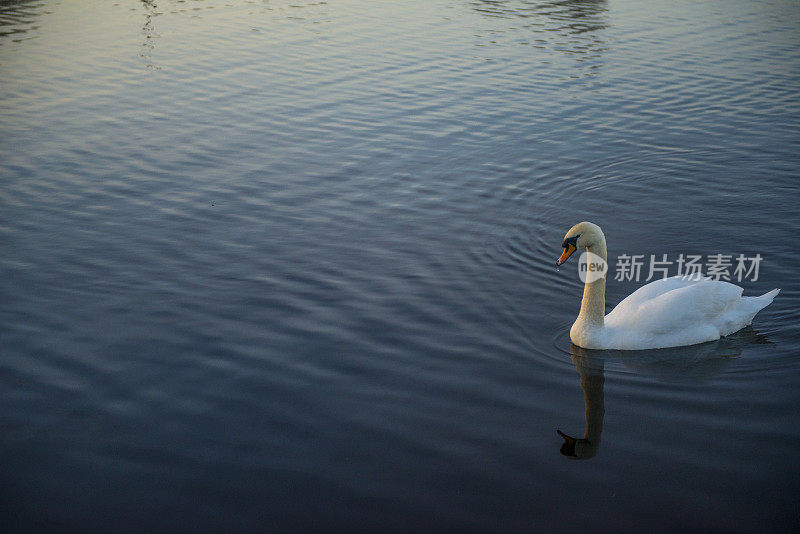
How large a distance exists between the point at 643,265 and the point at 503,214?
2.58 m

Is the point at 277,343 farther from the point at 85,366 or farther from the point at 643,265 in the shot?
the point at 643,265

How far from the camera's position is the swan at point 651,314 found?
899 centimetres

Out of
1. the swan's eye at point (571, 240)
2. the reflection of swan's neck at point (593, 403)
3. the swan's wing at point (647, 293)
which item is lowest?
the reflection of swan's neck at point (593, 403)

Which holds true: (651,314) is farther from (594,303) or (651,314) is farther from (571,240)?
(571,240)

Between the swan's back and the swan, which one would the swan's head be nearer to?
the swan

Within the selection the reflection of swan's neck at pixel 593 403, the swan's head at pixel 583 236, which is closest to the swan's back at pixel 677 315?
the reflection of swan's neck at pixel 593 403


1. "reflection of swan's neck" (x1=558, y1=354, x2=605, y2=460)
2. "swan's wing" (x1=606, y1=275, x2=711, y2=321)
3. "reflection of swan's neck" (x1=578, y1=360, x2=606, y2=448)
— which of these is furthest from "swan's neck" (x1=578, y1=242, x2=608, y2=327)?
"reflection of swan's neck" (x1=578, y1=360, x2=606, y2=448)

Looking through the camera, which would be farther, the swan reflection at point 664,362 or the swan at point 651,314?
the swan at point 651,314

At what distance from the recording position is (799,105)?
18.5 metres

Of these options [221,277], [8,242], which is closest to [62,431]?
[221,277]

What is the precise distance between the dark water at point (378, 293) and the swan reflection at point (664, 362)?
4cm

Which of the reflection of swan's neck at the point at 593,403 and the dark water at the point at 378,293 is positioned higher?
the dark water at the point at 378,293

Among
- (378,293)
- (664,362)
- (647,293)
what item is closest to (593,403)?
(664,362)
